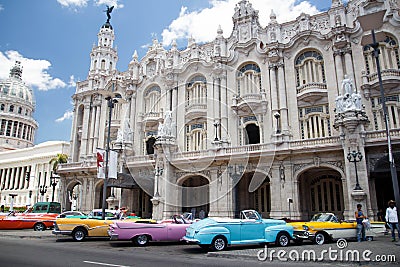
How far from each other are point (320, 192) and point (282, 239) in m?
15.3

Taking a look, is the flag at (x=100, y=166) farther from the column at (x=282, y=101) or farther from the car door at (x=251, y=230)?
the column at (x=282, y=101)

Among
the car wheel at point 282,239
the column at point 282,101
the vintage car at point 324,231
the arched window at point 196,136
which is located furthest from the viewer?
the arched window at point 196,136

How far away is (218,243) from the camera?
12.1 metres

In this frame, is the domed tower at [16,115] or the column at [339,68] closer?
the column at [339,68]

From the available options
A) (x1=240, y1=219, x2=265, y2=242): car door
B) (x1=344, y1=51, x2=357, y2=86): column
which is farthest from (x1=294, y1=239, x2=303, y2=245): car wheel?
(x1=344, y1=51, x2=357, y2=86): column

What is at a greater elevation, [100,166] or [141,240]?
[100,166]

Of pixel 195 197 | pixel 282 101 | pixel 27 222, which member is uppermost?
pixel 282 101

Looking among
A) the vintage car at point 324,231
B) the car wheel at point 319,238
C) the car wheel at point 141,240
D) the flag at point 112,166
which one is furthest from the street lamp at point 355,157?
the flag at point 112,166

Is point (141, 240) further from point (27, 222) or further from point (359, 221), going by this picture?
point (27, 222)

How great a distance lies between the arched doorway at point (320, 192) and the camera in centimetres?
2608

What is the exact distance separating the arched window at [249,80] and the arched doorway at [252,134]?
3374 millimetres

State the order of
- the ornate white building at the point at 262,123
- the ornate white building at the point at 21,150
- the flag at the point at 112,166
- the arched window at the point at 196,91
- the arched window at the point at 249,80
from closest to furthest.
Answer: the flag at the point at 112,166 → the ornate white building at the point at 262,123 → the arched window at the point at 249,80 → the arched window at the point at 196,91 → the ornate white building at the point at 21,150

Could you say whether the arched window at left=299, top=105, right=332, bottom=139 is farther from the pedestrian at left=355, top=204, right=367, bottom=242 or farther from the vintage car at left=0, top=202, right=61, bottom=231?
the vintage car at left=0, top=202, right=61, bottom=231

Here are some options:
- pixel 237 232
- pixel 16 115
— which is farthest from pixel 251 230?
pixel 16 115
